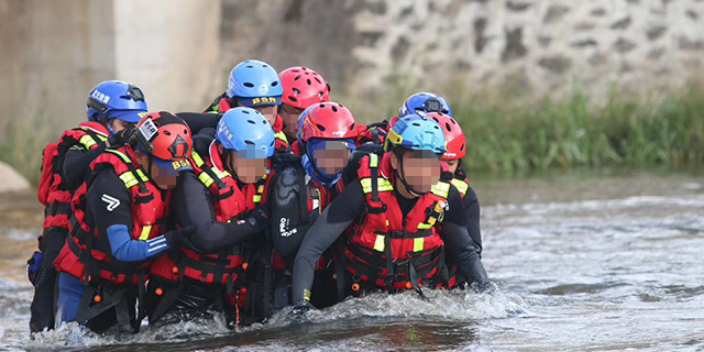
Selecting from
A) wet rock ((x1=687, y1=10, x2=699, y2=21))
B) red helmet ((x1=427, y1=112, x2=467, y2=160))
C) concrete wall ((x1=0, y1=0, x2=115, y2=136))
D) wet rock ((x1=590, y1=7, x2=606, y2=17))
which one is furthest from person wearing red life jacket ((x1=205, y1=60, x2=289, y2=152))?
wet rock ((x1=687, y1=10, x2=699, y2=21))

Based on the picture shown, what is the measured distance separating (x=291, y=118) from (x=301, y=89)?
7.2 inches

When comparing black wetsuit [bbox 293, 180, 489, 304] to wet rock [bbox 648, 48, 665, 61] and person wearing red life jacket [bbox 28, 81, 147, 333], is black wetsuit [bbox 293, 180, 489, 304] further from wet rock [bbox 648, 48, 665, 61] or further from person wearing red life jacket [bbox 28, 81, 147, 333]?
wet rock [bbox 648, 48, 665, 61]

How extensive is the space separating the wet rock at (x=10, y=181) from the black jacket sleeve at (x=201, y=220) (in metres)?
7.48

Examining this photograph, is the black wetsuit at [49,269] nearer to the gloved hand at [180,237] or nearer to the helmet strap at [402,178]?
the gloved hand at [180,237]

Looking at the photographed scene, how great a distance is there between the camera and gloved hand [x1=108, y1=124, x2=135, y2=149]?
5.45 meters

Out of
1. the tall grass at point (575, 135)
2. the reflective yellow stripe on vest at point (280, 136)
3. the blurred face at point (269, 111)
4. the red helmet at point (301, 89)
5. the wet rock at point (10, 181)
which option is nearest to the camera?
the reflective yellow stripe on vest at point (280, 136)

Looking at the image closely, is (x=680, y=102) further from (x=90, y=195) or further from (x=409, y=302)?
(x=90, y=195)

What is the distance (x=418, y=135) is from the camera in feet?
17.8

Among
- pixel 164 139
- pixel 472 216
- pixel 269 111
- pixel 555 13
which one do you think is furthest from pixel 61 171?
pixel 555 13

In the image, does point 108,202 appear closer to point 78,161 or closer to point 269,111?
point 78,161

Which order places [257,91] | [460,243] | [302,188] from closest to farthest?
1. [302,188]
2. [460,243]
3. [257,91]

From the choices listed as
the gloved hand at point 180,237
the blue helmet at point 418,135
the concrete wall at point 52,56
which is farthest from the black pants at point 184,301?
the concrete wall at point 52,56

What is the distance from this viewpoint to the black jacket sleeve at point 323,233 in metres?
5.46

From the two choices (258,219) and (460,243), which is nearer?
(258,219)
